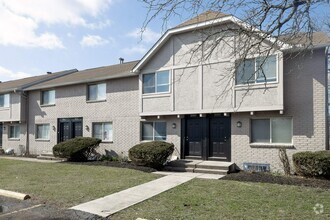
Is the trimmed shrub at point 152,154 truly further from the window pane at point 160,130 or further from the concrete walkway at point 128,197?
the concrete walkway at point 128,197

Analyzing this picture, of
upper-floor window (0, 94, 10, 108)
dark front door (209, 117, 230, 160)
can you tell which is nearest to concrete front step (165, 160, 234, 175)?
dark front door (209, 117, 230, 160)

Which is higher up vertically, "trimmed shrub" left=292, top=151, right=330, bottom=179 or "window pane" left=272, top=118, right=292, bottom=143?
"window pane" left=272, top=118, right=292, bottom=143

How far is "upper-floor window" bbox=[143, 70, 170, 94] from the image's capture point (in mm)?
16231

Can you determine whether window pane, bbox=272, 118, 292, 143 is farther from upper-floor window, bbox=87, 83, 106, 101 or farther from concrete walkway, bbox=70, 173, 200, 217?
upper-floor window, bbox=87, 83, 106, 101

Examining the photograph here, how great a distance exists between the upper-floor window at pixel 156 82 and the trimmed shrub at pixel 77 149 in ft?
14.8

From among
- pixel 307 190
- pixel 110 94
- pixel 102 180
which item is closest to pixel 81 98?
pixel 110 94

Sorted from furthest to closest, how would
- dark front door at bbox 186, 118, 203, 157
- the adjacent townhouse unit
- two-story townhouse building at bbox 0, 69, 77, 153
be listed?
two-story townhouse building at bbox 0, 69, 77, 153, dark front door at bbox 186, 118, 203, 157, the adjacent townhouse unit

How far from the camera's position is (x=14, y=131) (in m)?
25.5

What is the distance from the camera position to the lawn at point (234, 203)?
6997 mm

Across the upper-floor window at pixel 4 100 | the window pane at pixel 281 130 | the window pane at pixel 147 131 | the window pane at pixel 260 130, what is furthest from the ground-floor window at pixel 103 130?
the upper-floor window at pixel 4 100

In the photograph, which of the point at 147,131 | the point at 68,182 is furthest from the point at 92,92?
the point at 68,182

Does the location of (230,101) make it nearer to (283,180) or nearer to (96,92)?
(283,180)

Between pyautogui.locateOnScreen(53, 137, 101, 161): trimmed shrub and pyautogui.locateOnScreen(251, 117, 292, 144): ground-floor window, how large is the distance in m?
9.22

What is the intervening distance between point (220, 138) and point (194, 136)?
143 centimetres
